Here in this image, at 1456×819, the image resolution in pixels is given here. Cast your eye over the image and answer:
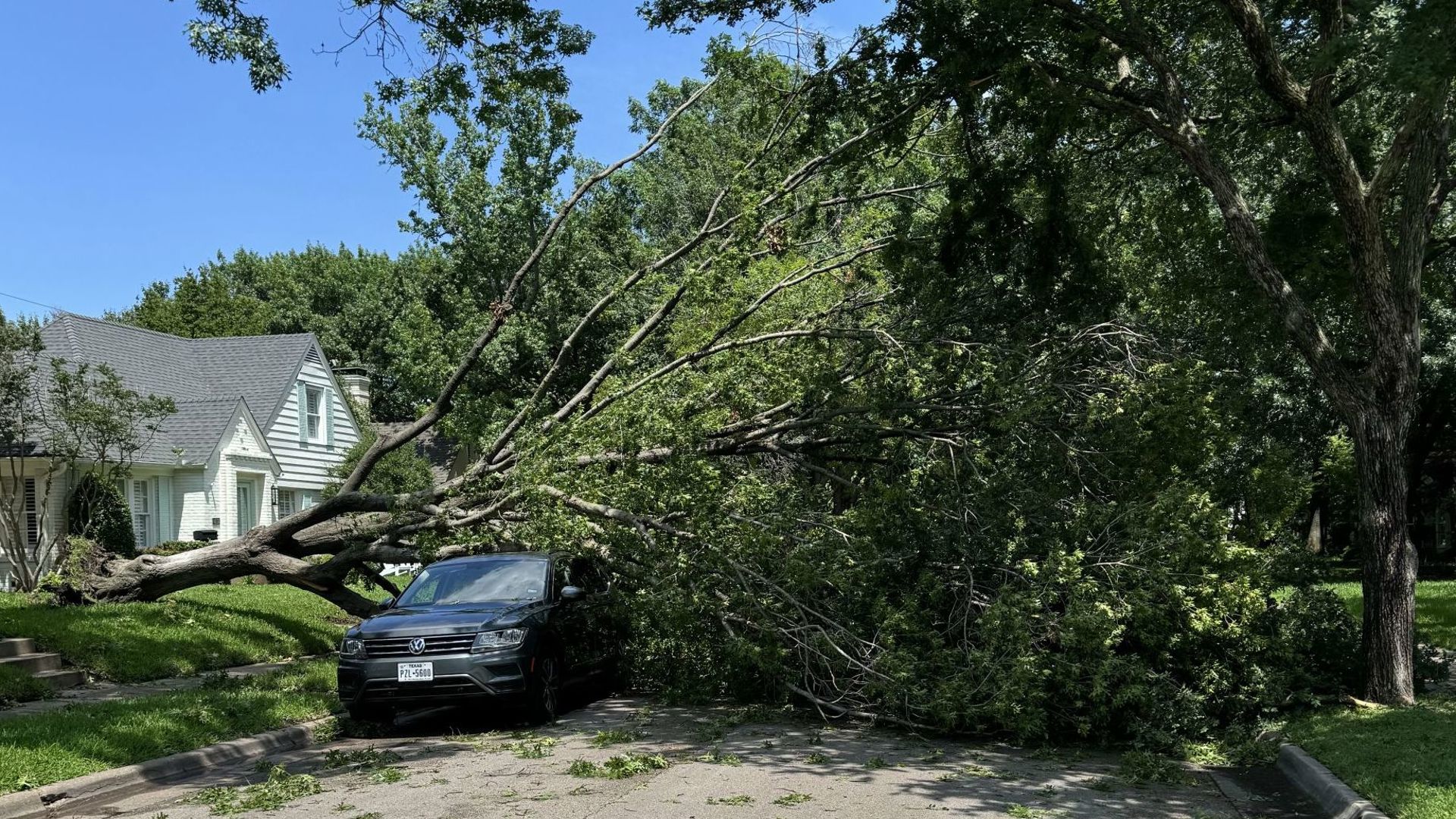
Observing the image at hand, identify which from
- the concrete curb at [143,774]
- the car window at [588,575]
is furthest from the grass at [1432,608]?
the concrete curb at [143,774]

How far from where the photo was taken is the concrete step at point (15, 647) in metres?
12.3

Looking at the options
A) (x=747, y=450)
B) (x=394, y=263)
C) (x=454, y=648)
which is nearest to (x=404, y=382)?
(x=394, y=263)

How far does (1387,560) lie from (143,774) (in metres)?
10.1

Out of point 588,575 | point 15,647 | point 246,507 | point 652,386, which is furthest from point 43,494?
point 588,575

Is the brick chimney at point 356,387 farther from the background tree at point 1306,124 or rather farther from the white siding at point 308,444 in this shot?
the background tree at point 1306,124

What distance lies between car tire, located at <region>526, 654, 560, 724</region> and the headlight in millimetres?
296

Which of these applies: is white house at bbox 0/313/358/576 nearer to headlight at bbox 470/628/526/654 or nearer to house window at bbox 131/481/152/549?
house window at bbox 131/481/152/549

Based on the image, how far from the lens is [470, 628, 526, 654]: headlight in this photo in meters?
10.2

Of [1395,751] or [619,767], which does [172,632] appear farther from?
[1395,751]

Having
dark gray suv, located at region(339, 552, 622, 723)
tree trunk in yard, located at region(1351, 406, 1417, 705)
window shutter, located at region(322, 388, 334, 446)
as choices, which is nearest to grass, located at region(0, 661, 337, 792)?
dark gray suv, located at region(339, 552, 622, 723)

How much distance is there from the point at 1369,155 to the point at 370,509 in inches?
518

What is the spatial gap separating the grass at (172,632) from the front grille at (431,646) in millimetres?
4102

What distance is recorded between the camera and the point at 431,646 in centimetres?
1020

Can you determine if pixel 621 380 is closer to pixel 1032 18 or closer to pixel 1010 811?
pixel 1032 18
